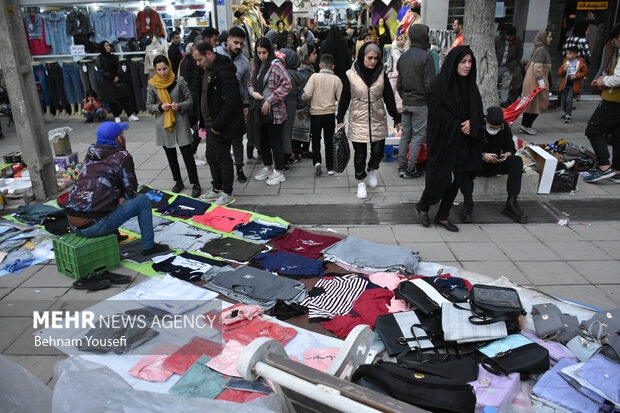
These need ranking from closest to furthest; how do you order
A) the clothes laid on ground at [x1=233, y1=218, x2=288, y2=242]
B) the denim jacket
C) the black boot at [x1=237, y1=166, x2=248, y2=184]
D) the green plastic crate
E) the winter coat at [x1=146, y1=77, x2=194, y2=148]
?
the green plastic crate → the clothes laid on ground at [x1=233, y1=218, x2=288, y2=242] → the winter coat at [x1=146, y1=77, x2=194, y2=148] → the black boot at [x1=237, y1=166, x2=248, y2=184] → the denim jacket

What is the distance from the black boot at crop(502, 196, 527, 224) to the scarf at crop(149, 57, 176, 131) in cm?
442

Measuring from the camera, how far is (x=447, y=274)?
416 cm

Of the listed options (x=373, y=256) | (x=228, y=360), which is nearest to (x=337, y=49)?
(x=373, y=256)

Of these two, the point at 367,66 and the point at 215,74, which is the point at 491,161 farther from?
the point at 215,74

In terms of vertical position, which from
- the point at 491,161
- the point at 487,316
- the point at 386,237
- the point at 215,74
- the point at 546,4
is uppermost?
the point at 546,4

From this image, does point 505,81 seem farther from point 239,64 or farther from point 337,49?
point 239,64

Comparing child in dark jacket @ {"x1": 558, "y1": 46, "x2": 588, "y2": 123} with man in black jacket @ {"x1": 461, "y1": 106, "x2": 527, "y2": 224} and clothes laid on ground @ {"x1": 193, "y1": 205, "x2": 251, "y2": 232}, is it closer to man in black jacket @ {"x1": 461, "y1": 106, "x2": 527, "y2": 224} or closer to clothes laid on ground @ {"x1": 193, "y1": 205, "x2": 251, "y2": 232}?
man in black jacket @ {"x1": 461, "y1": 106, "x2": 527, "y2": 224}

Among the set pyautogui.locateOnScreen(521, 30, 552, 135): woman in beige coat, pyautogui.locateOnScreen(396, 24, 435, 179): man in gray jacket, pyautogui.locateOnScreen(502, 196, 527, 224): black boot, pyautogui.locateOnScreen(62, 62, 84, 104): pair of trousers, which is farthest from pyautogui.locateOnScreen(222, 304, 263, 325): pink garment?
pyautogui.locateOnScreen(62, 62, 84, 104): pair of trousers

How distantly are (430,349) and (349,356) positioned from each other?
5.08 feet

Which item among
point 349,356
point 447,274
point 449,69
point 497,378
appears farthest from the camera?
point 449,69

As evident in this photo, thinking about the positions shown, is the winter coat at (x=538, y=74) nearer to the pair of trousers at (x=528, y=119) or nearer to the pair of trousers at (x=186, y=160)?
the pair of trousers at (x=528, y=119)

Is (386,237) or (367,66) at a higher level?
(367,66)

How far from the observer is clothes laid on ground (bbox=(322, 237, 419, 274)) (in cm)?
432

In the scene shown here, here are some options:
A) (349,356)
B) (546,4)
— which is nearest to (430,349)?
(349,356)
